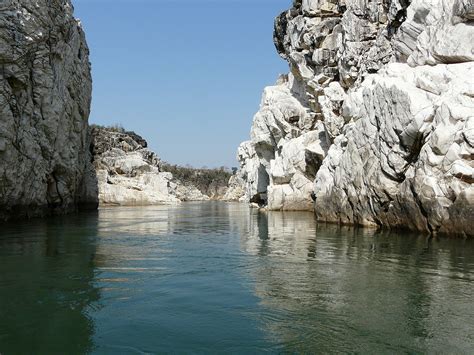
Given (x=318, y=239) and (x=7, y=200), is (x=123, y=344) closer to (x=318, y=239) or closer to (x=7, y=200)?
(x=318, y=239)

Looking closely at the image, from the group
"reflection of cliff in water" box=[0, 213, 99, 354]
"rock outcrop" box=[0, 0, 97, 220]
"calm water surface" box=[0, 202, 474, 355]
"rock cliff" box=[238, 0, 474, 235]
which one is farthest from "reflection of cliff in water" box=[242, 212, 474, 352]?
"rock outcrop" box=[0, 0, 97, 220]

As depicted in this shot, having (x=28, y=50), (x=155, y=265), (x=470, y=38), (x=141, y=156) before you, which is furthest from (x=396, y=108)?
(x=141, y=156)

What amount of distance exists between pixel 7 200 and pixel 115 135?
53.5 metres

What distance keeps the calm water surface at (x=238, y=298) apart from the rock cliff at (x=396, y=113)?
129 inches

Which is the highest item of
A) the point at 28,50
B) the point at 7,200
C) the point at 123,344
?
the point at 28,50

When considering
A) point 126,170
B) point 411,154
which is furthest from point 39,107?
point 126,170

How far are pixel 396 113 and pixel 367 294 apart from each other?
1616 centimetres

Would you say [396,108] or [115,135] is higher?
[115,135]

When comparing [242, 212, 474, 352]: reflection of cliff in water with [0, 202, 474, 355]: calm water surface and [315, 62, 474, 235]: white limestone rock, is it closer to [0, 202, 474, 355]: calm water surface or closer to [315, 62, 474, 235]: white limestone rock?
[0, 202, 474, 355]: calm water surface

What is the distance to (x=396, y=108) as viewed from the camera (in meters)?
26.1

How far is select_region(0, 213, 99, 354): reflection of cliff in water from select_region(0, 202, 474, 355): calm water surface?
4 cm

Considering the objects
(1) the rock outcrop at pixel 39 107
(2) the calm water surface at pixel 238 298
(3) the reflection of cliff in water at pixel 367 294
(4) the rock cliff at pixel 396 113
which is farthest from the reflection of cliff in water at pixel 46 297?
(4) the rock cliff at pixel 396 113

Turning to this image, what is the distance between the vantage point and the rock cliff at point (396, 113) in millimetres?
22427

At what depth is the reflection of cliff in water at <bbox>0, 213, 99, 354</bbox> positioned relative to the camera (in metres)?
8.75
